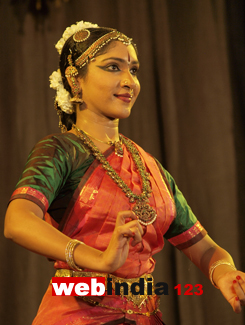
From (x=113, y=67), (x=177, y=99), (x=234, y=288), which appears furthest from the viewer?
(x=177, y=99)

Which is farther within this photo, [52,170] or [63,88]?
[63,88]

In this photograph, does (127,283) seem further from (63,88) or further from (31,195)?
(63,88)

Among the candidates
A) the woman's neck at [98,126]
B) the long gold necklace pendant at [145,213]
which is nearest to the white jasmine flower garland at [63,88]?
the woman's neck at [98,126]

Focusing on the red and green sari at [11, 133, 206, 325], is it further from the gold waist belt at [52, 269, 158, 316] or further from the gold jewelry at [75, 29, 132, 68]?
the gold jewelry at [75, 29, 132, 68]

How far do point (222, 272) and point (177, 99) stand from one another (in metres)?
1.28

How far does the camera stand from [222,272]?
1.40 m

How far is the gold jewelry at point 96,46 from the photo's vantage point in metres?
1.54

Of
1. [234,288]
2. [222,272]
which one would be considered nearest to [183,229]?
[222,272]

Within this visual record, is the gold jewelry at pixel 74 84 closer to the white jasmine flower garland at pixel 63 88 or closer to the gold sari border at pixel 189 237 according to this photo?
the white jasmine flower garland at pixel 63 88

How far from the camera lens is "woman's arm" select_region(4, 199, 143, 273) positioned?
1.01m

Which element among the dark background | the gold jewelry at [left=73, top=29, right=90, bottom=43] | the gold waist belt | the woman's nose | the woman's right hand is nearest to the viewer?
the woman's right hand

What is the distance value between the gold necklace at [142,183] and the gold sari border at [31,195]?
281 millimetres

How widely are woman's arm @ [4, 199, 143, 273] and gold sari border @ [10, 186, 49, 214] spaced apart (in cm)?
1

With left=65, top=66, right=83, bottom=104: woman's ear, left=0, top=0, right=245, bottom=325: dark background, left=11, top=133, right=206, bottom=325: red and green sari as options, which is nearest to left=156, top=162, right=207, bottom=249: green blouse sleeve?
left=11, top=133, right=206, bottom=325: red and green sari
